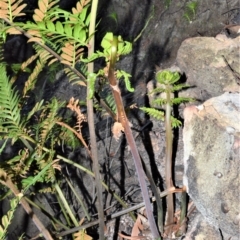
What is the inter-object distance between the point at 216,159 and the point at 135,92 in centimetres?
119

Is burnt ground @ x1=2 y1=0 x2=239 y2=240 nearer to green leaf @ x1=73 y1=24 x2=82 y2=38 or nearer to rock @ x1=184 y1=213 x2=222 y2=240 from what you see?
rock @ x1=184 y1=213 x2=222 y2=240

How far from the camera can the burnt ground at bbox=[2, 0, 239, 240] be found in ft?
5.89

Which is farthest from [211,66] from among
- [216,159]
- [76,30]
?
[76,30]

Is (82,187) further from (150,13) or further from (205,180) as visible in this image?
(150,13)

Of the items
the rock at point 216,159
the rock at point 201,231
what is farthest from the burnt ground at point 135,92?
the rock at point 216,159

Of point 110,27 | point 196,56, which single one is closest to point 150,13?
point 110,27

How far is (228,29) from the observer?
236cm

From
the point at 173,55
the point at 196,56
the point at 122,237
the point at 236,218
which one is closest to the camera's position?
the point at 236,218

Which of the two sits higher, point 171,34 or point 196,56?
point 196,56

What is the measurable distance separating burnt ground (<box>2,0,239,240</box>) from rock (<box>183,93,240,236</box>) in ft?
1.03

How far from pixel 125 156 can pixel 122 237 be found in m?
0.50

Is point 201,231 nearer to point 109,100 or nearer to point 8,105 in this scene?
point 109,100

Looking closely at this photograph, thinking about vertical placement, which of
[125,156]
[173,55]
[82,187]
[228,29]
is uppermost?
[228,29]

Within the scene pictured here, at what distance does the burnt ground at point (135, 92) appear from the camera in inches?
70.7
